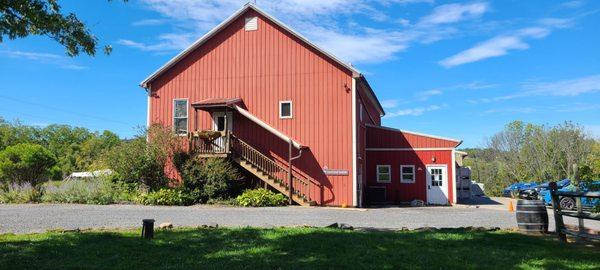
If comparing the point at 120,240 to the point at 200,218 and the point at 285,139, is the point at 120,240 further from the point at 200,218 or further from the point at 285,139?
the point at 285,139

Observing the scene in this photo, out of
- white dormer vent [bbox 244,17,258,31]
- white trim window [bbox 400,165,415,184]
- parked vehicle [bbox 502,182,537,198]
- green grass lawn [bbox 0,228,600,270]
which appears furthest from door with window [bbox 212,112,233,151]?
parked vehicle [bbox 502,182,537,198]

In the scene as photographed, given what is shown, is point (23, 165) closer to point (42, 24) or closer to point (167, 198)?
point (167, 198)

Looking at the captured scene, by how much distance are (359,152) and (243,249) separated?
1461 cm

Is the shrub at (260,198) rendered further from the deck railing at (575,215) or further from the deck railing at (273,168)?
the deck railing at (575,215)

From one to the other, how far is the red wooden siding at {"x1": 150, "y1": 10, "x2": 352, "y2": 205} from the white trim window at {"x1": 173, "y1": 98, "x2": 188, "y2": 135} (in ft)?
0.74

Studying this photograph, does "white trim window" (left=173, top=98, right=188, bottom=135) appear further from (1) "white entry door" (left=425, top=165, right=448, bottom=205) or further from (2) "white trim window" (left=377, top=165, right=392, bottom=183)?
(1) "white entry door" (left=425, top=165, right=448, bottom=205)

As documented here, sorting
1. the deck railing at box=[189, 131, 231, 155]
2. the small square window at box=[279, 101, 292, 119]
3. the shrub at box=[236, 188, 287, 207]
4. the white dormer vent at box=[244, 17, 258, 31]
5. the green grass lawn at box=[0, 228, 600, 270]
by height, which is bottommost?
the green grass lawn at box=[0, 228, 600, 270]

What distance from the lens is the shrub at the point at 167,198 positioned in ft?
63.7

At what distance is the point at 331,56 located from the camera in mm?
20797

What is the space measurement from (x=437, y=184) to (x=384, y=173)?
2806 mm

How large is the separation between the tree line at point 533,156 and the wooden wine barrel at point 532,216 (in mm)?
29451

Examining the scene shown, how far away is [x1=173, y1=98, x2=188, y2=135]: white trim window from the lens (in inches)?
894

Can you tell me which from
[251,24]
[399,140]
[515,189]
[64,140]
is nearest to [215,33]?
[251,24]

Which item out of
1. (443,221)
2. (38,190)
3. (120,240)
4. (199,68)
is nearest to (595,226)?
(443,221)
